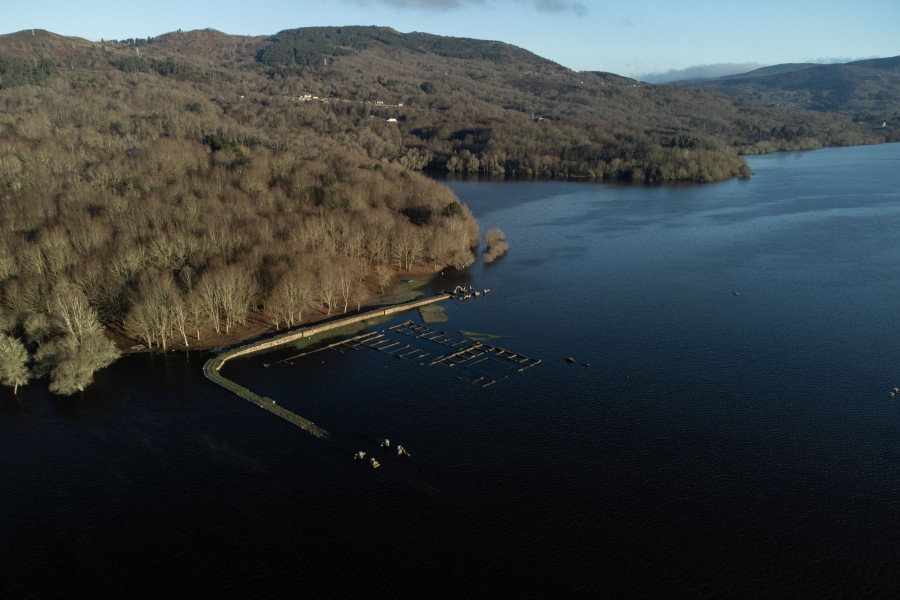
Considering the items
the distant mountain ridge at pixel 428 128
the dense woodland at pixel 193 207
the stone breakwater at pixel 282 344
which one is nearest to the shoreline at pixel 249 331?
the dense woodland at pixel 193 207

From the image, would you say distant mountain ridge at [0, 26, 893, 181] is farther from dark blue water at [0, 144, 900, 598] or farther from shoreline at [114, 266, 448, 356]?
dark blue water at [0, 144, 900, 598]

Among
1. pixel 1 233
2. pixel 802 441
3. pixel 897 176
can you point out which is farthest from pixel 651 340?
pixel 897 176

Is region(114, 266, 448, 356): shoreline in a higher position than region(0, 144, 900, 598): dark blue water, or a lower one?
higher

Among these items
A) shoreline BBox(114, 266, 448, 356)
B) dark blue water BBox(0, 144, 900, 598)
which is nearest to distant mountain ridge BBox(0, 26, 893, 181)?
shoreline BBox(114, 266, 448, 356)

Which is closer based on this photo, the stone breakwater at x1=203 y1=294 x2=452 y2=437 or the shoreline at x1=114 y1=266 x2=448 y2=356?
the stone breakwater at x1=203 y1=294 x2=452 y2=437

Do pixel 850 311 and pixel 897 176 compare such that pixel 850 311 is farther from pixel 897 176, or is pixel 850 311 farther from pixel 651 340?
pixel 897 176

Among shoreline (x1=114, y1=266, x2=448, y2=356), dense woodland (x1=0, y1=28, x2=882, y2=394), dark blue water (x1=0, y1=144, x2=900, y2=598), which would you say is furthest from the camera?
dense woodland (x1=0, y1=28, x2=882, y2=394)

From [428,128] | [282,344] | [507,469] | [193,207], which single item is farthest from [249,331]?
[428,128]
